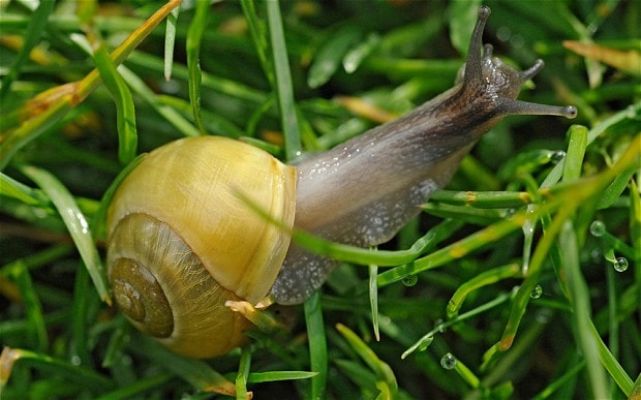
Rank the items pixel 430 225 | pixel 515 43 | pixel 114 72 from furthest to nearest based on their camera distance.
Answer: pixel 515 43, pixel 430 225, pixel 114 72

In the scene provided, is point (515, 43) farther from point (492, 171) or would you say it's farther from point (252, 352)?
point (252, 352)

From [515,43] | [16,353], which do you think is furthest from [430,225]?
[16,353]

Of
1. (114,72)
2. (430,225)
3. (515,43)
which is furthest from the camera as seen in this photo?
(515,43)

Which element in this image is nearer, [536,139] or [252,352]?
[252,352]

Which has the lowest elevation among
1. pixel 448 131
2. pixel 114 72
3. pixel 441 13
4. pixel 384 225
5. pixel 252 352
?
pixel 252 352

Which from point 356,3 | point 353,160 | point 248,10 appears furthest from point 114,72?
point 356,3

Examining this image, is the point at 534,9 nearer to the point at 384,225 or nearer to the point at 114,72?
the point at 384,225

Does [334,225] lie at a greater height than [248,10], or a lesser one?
lesser
